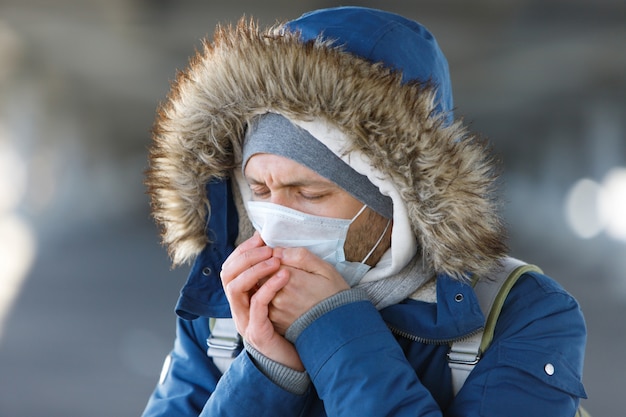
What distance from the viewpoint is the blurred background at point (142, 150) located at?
6.90 m

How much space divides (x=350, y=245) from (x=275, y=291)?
0.95 ft

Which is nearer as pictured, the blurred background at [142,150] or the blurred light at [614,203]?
the blurred background at [142,150]

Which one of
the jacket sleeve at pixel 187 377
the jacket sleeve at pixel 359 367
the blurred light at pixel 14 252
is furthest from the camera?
the blurred light at pixel 14 252

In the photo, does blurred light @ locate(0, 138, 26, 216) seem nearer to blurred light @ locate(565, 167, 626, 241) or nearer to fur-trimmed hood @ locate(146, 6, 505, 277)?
fur-trimmed hood @ locate(146, 6, 505, 277)

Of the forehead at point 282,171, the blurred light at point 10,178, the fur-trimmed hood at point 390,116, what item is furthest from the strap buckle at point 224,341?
the blurred light at point 10,178

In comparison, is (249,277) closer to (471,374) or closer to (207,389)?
(207,389)

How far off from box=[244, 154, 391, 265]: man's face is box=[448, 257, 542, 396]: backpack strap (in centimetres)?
30

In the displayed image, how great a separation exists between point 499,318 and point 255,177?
2.33 ft

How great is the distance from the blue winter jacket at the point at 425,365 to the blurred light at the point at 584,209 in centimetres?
875

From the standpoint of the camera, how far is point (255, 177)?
6.19 ft

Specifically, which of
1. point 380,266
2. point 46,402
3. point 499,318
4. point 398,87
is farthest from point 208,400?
point 46,402

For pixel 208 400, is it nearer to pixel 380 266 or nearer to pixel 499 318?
pixel 380 266

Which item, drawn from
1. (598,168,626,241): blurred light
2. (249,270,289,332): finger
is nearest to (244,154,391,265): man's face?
(249,270,289,332): finger

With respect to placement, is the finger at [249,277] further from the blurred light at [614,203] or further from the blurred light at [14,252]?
the blurred light at [614,203]
